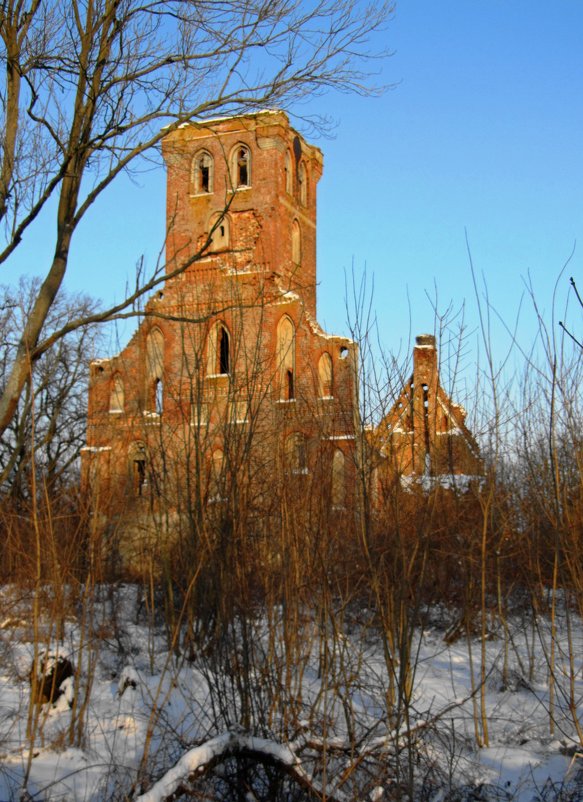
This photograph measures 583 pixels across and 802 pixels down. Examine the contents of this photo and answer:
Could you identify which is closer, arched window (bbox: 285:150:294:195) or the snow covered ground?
the snow covered ground

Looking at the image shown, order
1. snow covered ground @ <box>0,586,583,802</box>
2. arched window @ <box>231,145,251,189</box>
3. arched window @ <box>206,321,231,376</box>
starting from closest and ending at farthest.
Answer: snow covered ground @ <box>0,586,583,802</box> < arched window @ <box>206,321,231,376</box> < arched window @ <box>231,145,251,189</box>

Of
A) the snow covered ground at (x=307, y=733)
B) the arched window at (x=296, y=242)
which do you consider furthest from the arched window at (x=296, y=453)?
the arched window at (x=296, y=242)

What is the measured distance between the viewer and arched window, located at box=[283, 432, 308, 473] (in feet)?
19.9

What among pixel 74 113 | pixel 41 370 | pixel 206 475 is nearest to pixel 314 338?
pixel 41 370

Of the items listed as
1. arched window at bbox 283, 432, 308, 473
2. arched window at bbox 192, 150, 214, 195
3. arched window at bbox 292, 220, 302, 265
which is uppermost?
arched window at bbox 192, 150, 214, 195

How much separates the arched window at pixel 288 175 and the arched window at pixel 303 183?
795 mm

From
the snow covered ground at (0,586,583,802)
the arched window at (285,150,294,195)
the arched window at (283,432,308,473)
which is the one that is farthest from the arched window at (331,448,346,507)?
the arched window at (285,150,294,195)

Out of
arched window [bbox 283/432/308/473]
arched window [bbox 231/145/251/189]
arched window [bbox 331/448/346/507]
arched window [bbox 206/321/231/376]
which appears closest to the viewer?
arched window [bbox 206/321/231/376]

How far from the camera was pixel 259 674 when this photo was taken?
16.9 feet

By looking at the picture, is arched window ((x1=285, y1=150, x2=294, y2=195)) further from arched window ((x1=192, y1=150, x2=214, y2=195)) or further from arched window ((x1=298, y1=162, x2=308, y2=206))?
arched window ((x1=192, y1=150, x2=214, y2=195))

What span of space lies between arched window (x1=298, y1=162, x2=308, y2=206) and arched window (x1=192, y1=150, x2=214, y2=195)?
3.12 meters

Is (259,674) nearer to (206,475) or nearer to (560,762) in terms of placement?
(206,475)

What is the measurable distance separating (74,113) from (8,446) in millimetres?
20911

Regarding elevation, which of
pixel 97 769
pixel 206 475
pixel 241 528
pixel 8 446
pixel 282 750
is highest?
pixel 8 446
